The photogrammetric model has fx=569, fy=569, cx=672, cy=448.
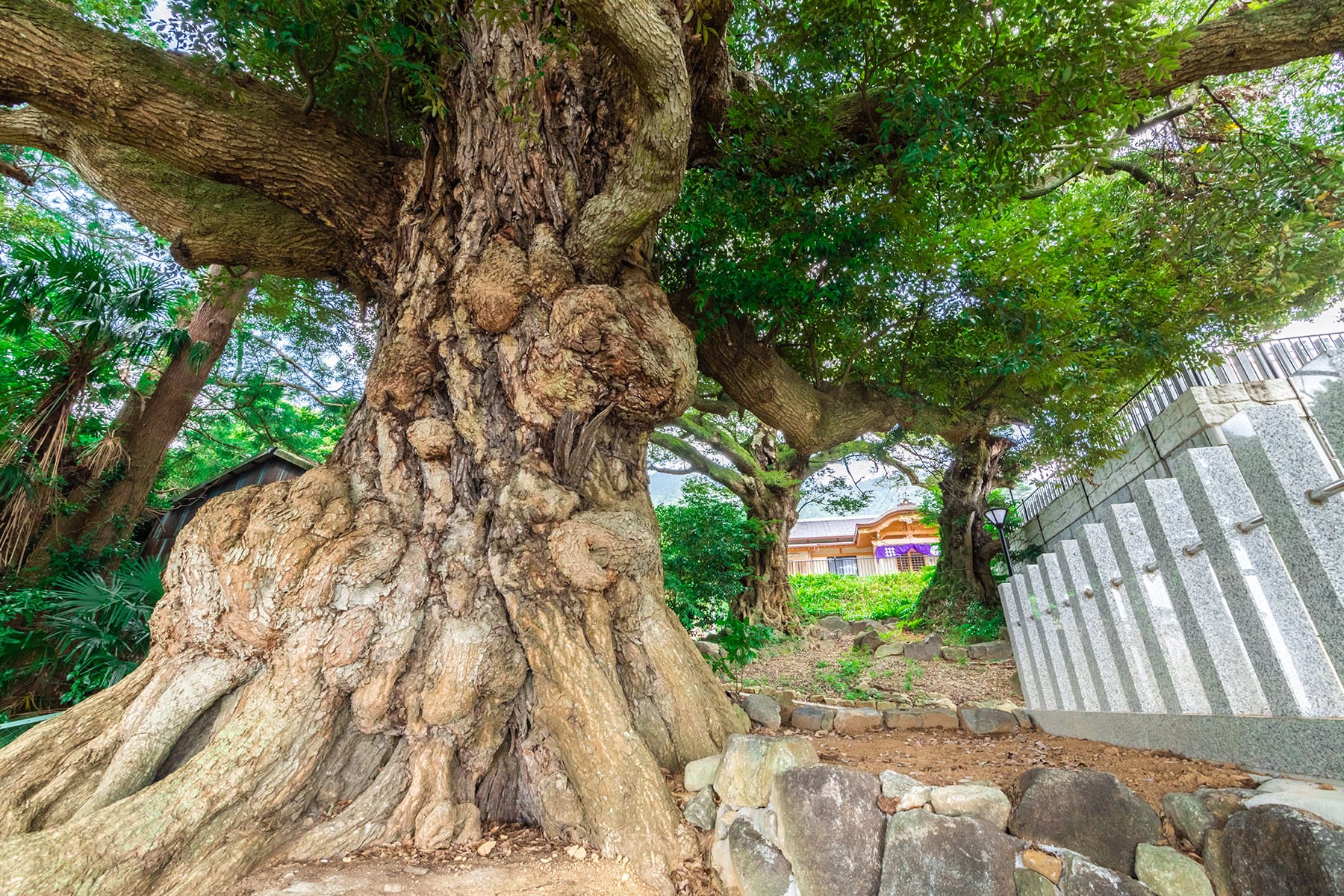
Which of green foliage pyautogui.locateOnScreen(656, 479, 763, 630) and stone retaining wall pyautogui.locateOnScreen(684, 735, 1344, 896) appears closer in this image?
stone retaining wall pyautogui.locateOnScreen(684, 735, 1344, 896)

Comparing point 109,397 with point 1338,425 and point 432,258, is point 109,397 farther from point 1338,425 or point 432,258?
point 1338,425

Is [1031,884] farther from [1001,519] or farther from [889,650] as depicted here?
[1001,519]

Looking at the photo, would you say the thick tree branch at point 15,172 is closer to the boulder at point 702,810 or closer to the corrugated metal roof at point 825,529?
the boulder at point 702,810

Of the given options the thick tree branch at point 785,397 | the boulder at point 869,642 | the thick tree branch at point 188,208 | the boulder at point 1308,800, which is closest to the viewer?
the boulder at point 1308,800

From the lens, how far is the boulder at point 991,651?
7.30 metres

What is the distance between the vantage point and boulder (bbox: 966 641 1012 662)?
24.0ft

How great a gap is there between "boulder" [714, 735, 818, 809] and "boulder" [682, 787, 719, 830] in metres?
0.07

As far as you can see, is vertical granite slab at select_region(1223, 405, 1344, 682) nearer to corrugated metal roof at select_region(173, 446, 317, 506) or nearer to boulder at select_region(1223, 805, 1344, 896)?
boulder at select_region(1223, 805, 1344, 896)

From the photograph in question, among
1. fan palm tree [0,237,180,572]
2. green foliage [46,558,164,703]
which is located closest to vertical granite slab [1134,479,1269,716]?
green foliage [46,558,164,703]

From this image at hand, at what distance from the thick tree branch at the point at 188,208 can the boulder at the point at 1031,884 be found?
15.1ft

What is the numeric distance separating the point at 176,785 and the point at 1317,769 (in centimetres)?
369

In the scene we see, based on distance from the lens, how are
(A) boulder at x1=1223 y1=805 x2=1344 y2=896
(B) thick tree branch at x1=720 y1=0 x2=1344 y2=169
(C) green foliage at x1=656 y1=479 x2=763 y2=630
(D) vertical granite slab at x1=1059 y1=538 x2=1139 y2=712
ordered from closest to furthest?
1. (A) boulder at x1=1223 y1=805 x2=1344 y2=896
2. (D) vertical granite slab at x1=1059 y1=538 x2=1139 y2=712
3. (B) thick tree branch at x1=720 y1=0 x2=1344 y2=169
4. (C) green foliage at x1=656 y1=479 x2=763 y2=630

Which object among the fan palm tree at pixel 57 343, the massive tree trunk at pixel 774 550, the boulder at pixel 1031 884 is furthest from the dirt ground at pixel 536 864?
the massive tree trunk at pixel 774 550

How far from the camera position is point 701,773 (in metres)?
2.29
